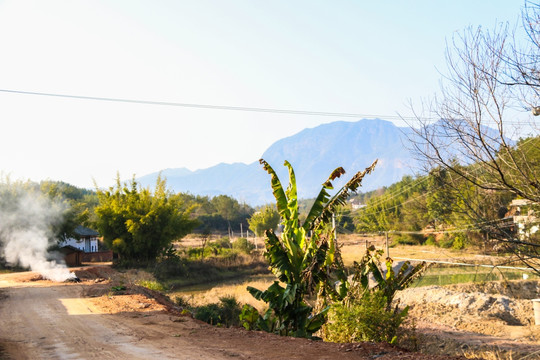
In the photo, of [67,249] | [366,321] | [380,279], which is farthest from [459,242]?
[366,321]

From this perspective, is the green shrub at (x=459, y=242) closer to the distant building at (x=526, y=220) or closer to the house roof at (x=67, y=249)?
the distant building at (x=526, y=220)

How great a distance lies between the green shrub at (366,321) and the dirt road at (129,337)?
1763mm

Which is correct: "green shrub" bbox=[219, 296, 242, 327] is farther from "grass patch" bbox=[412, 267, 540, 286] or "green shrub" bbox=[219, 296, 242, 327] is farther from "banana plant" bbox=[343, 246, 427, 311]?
"grass patch" bbox=[412, 267, 540, 286]

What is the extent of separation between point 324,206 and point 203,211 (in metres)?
94.3

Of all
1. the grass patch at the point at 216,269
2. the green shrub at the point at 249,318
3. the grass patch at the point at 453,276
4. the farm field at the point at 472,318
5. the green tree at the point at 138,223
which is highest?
the green tree at the point at 138,223

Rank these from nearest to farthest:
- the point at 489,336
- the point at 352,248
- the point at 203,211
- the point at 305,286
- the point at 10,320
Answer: the point at 305,286
the point at 10,320
the point at 489,336
the point at 352,248
the point at 203,211

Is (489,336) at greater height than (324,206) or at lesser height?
lesser

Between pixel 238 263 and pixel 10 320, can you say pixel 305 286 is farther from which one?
pixel 238 263

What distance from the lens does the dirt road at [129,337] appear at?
376 inches

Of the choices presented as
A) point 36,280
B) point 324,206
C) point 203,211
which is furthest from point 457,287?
point 203,211

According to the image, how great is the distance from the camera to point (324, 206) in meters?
14.2

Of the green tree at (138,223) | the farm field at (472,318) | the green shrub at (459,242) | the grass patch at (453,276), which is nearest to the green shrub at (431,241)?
the green shrub at (459,242)

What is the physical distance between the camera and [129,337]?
11641 mm

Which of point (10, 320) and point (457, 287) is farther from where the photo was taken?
point (457, 287)
